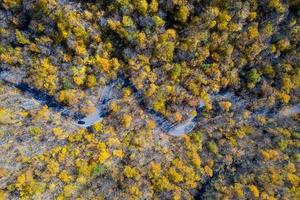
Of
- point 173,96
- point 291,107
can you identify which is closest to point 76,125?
point 173,96

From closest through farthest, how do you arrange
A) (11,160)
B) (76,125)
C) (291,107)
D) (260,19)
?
(11,160) → (260,19) → (76,125) → (291,107)

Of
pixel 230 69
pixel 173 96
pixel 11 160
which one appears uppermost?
pixel 230 69

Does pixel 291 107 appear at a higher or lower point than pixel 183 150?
higher

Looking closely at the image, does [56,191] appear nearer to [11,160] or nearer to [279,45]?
[11,160]

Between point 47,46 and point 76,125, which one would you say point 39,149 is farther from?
point 47,46

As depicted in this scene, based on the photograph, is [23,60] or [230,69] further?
[230,69]

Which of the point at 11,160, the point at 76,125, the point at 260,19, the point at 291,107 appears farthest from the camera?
the point at 291,107

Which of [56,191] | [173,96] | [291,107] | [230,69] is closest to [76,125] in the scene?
[56,191]
